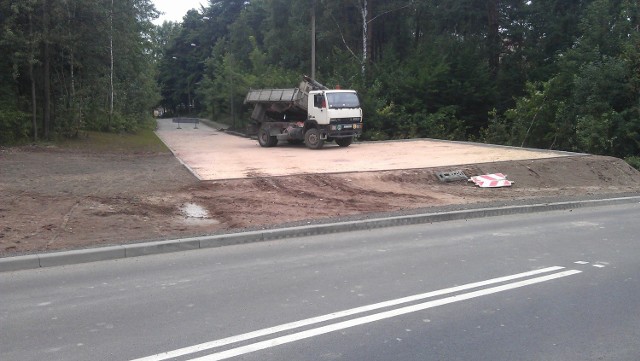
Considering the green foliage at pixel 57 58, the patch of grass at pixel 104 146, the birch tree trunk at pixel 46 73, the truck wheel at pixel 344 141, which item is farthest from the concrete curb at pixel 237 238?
the birch tree trunk at pixel 46 73

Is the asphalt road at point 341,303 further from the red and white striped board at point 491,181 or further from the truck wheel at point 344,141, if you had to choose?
the truck wheel at point 344,141

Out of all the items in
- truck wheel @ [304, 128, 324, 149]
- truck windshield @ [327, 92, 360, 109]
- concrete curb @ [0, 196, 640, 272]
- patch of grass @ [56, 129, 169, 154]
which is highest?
truck windshield @ [327, 92, 360, 109]

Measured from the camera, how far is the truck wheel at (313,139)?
2609 cm

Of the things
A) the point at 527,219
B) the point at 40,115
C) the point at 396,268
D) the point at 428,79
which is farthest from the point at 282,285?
the point at 428,79

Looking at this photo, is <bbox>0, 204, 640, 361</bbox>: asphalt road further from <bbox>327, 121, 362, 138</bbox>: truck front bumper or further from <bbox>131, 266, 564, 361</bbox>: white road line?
<bbox>327, 121, 362, 138</bbox>: truck front bumper

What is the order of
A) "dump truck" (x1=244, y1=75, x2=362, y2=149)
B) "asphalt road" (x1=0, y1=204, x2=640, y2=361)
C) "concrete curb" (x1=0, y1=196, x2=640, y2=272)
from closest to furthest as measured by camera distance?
"asphalt road" (x1=0, y1=204, x2=640, y2=361) < "concrete curb" (x1=0, y1=196, x2=640, y2=272) < "dump truck" (x1=244, y1=75, x2=362, y2=149)

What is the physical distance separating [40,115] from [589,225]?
2738 cm

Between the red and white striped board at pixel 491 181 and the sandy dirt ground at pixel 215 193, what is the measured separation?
33 cm

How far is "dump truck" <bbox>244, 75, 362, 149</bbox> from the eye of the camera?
25.9 metres

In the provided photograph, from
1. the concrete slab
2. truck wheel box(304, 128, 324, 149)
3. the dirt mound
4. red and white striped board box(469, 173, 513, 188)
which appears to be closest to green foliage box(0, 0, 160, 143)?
the dirt mound

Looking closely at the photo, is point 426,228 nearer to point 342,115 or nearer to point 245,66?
point 342,115

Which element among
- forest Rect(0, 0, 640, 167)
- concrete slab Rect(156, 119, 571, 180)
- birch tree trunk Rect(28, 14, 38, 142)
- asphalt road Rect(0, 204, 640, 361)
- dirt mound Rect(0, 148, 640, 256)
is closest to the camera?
asphalt road Rect(0, 204, 640, 361)

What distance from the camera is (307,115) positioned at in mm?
27062

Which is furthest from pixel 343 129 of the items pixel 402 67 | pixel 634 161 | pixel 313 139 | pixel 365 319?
pixel 365 319
